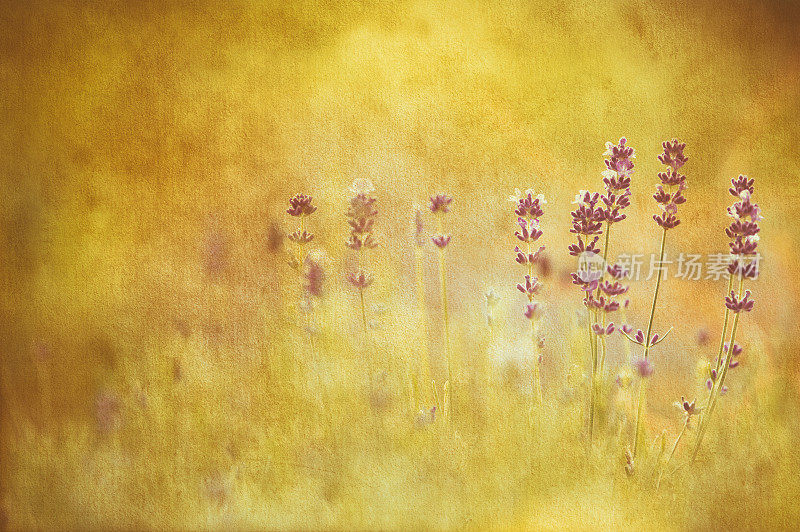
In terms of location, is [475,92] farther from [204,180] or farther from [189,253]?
[189,253]

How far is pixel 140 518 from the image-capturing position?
1733mm

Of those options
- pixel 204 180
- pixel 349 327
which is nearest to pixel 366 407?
pixel 349 327

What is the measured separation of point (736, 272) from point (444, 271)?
81 cm

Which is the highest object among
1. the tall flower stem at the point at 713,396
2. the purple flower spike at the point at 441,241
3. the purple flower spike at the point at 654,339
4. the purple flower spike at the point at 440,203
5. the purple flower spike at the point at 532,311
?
the purple flower spike at the point at 440,203

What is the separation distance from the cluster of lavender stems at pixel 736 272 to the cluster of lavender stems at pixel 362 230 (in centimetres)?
98

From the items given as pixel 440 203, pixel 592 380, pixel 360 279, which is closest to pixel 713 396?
pixel 592 380

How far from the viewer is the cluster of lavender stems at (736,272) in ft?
5.51

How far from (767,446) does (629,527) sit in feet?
1.51

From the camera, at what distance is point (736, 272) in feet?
5.61

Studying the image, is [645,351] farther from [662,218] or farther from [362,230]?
[362,230]

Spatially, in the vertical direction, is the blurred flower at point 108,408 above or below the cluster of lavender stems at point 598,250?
below

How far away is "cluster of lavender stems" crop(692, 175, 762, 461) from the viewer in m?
1.68

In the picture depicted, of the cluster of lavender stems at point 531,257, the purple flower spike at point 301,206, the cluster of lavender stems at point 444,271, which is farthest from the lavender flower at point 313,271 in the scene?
the cluster of lavender stems at point 531,257

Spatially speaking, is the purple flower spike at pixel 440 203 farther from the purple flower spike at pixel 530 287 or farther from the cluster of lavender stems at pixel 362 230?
the purple flower spike at pixel 530 287
